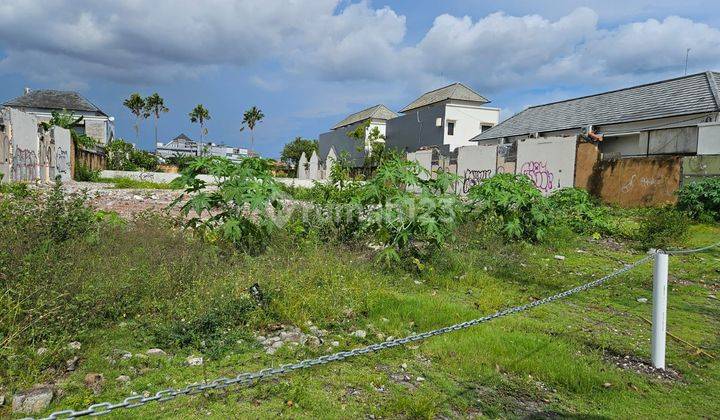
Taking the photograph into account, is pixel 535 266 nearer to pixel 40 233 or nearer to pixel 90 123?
pixel 40 233

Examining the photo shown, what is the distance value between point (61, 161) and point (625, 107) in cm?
2515

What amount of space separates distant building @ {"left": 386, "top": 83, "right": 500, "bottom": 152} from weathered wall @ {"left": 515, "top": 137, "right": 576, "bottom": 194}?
1359 centimetres

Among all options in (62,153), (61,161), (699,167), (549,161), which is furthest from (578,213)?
(62,153)

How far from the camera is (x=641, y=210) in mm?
13289

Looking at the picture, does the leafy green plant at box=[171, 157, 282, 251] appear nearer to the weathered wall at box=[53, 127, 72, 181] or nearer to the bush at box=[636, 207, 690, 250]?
the bush at box=[636, 207, 690, 250]

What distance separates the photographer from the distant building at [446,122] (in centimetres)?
3372

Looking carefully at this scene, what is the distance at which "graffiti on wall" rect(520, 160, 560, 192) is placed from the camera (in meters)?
17.3

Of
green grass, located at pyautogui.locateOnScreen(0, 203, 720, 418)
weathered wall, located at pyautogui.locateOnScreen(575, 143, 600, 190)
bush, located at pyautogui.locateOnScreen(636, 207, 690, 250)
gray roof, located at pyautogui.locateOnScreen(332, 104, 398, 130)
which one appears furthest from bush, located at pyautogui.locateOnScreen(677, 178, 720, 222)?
gray roof, located at pyautogui.locateOnScreen(332, 104, 398, 130)

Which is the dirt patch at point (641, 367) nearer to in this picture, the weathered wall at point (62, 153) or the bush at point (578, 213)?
the bush at point (578, 213)

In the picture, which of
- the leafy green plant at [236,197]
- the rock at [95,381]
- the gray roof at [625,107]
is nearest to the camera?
the rock at [95,381]

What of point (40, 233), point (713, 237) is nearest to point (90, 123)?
point (40, 233)

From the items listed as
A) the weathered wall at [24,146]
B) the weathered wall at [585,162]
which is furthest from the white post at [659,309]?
the weathered wall at [24,146]

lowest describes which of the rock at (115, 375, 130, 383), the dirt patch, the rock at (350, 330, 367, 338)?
the dirt patch

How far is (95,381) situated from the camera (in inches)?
119
